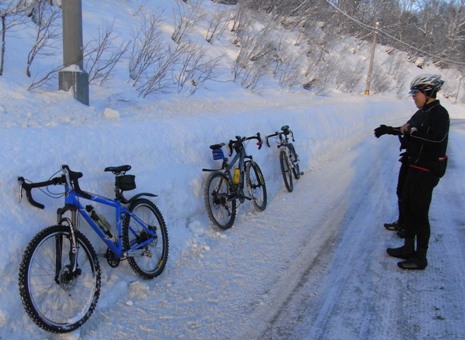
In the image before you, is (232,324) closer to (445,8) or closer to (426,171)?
(426,171)

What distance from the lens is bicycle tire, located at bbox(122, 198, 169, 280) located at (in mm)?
3850

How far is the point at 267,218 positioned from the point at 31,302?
12.4 feet

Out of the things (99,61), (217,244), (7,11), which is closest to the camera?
(217,244)

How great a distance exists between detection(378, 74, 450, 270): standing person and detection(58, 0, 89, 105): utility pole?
170 inches

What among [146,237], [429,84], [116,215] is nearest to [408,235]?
[429,84]

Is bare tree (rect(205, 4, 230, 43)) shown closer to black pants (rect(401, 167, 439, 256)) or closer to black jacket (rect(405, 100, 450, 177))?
black jacket (rect(405, 100, 450, 177))

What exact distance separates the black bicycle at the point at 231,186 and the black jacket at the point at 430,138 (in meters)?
2.39

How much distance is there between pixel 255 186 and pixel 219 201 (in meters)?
1.09

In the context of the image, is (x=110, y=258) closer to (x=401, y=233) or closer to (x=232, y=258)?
(x=232, y=258)

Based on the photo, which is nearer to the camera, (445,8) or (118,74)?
(118,74)

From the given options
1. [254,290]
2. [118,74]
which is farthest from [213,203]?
[118,74]

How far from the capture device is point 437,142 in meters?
4.25

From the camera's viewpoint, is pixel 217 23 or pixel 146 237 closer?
pixel 146 237

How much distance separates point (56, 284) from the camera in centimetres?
312
